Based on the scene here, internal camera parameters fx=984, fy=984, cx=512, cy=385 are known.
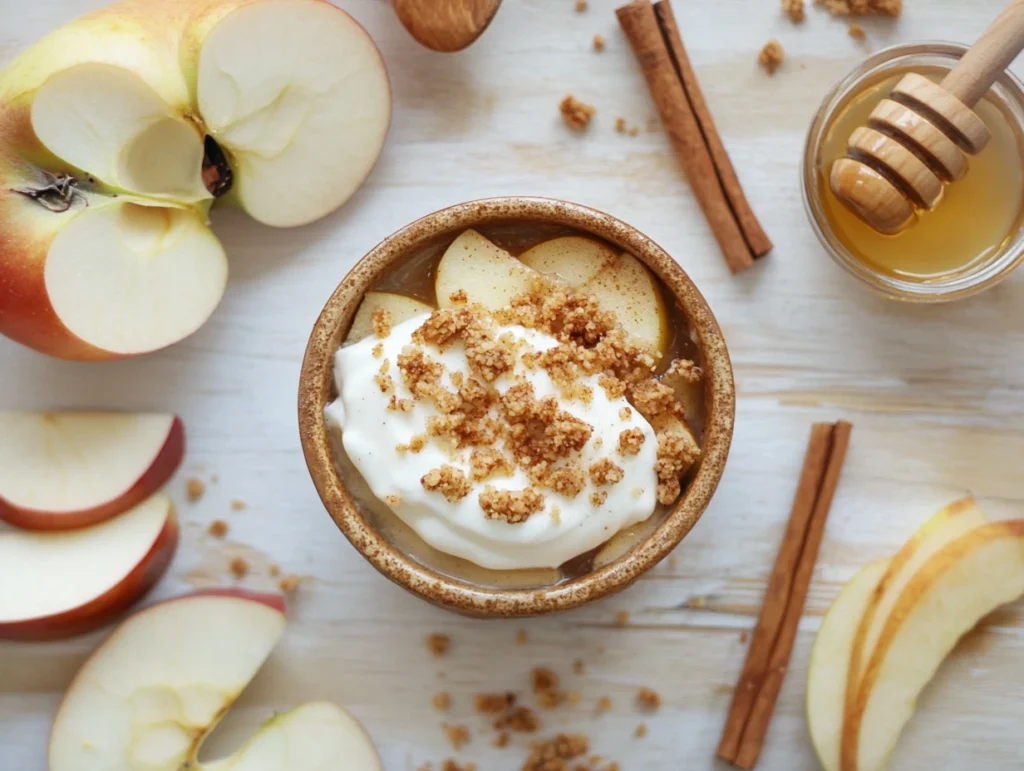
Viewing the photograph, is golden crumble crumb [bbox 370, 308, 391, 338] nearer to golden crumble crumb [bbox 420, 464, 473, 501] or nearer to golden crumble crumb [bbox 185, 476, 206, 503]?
golden crumble crumb [bbox 420, 464, 473, 501]

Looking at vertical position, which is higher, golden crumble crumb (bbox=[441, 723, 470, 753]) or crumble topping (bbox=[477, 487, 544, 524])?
crumble topping (bbox=[477, 487, 544, 524])

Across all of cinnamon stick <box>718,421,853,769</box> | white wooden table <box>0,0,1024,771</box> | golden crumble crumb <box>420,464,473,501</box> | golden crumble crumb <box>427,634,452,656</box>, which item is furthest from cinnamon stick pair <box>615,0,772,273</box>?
golden crumble crumb <box>427,634,452,656</box>

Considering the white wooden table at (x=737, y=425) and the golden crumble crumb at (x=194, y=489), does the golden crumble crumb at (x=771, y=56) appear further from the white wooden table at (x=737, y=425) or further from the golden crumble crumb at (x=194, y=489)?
the golden crumble crumb at (x=194, y=489)

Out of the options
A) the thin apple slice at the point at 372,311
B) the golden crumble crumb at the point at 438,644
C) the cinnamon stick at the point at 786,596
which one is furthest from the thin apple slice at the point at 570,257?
the golden crumble crumb at the point at 438,644

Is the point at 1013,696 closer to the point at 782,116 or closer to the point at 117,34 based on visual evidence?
the point at 782,116

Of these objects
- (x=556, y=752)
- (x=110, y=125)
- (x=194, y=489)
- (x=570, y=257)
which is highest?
(x=110, y=125)

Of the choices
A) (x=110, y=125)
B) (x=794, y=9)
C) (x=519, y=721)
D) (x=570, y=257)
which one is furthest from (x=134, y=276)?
(x=794, y=9)

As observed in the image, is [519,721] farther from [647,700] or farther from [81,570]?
[81,570]
